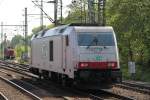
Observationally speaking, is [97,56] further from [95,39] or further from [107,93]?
[107,93]

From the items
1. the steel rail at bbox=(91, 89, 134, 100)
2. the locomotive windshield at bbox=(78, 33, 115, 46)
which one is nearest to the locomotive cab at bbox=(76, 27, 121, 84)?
the locomotive windshield at bbox=(78, 33, 115, 46)

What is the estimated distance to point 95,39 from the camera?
66.7ft

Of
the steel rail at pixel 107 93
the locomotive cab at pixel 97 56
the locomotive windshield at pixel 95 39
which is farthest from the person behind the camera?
the locomotive windshield at pixel 95 39

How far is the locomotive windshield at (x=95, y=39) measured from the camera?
20.2 m

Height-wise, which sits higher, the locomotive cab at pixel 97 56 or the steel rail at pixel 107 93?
the locomotive cab at pixel 97 56

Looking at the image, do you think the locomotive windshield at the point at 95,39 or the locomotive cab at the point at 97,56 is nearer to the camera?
the locomotive cab at the point at 97,56

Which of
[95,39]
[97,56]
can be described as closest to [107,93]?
[97,56]

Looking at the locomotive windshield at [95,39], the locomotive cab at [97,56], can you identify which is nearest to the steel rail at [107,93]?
the locomotive cab at [97,56]

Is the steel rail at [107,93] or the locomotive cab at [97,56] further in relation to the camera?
the locomotive cab at [97,56]

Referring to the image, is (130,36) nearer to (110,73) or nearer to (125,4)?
(125,4)

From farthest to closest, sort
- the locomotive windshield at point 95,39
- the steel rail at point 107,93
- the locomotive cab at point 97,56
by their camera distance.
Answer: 1. the locomotive windshield at point 95,39
2. the locomotive cab at point 97,56
3. the steel rail at point 107,93

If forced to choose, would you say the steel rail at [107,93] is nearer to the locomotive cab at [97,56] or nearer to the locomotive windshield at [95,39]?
the locomotive cab at [97,56]

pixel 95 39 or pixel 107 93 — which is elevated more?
pixel 95 39

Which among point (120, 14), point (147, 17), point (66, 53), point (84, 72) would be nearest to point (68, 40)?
point (66, 53)
